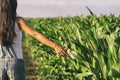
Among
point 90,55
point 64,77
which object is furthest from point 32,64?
point 90,55

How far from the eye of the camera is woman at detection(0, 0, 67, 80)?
12.9 ft

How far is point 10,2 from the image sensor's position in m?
3.95

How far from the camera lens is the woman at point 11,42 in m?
3.92

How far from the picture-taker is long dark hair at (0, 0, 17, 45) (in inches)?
154

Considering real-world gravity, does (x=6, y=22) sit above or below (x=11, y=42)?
above

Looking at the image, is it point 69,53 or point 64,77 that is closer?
point 69,53

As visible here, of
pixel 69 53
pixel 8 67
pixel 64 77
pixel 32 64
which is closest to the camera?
pixel 8 67

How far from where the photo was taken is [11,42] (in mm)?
3953

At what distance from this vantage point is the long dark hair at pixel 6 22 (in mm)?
3920

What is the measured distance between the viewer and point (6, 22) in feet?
12.9

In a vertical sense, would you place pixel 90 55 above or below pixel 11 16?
below

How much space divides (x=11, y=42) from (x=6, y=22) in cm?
17

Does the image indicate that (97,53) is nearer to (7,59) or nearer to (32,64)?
(7,59)

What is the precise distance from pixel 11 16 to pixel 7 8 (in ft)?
0.25
